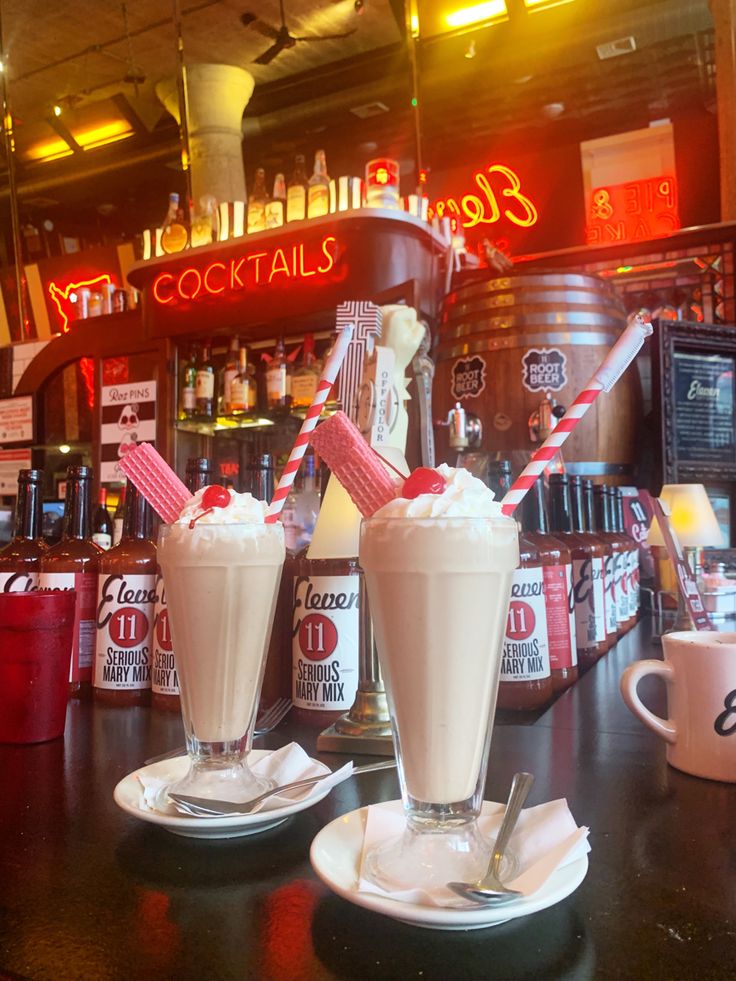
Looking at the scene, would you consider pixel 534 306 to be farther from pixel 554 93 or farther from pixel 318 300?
pixel 554 93

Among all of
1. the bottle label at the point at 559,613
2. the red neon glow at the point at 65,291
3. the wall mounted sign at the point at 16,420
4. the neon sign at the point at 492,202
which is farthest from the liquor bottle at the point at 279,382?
the red neon glow at the point at 65,291

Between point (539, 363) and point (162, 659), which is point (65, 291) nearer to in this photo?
point (539, 363)

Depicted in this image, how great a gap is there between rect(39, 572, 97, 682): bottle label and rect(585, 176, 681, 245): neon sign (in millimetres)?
5091

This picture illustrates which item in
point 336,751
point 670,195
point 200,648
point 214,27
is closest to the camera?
point 200,648

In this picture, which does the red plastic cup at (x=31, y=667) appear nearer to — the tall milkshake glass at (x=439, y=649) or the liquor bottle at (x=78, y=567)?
the liquor bottle at (x=78, y=567)

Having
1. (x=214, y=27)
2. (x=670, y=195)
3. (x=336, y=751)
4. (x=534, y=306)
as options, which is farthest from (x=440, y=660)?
(x=670, y=195)

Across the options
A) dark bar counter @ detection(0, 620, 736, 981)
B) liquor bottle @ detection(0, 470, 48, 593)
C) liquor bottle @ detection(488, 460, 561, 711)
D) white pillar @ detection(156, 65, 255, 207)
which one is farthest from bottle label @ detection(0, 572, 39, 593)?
white pillar @ detection(156, 65, 255, 207)

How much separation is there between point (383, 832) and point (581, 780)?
302 mm

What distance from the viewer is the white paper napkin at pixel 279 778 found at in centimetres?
71

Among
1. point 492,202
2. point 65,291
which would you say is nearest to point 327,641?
point 492,202

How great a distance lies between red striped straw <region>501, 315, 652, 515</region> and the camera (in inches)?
26.4

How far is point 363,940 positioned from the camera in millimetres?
521

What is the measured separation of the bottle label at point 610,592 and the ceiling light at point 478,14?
3827mm

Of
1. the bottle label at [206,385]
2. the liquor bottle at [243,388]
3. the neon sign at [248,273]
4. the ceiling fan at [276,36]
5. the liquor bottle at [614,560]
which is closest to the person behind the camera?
the liquor bottle at [614,560]
